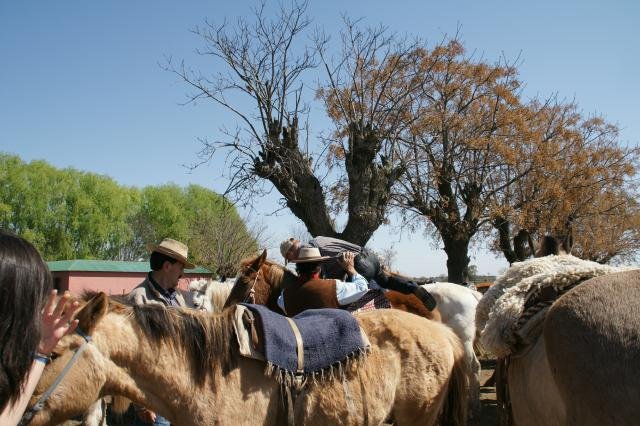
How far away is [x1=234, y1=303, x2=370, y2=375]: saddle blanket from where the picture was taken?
8.46ft

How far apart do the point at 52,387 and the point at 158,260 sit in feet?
6.15

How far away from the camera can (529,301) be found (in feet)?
9.24

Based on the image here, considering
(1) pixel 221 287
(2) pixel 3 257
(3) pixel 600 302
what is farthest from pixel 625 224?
(2) pixel 3 257

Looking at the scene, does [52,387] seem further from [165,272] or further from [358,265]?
[358,265]

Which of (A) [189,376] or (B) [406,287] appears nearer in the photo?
(A) [189,376]

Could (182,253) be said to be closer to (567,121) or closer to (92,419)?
(92,419)

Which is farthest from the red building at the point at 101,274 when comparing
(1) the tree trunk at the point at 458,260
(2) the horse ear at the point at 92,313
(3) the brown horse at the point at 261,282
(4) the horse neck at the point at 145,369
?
(2) the horse ear at the point at 92,313

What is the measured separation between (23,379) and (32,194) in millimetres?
44441

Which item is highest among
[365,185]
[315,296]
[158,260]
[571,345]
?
[365,185]

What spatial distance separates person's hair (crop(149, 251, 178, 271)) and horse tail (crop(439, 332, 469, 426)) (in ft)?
7.51

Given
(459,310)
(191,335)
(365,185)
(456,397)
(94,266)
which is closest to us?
(191,335)

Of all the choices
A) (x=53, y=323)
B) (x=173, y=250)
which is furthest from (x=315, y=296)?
(x=53, y=323)

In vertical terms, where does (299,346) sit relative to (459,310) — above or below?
above

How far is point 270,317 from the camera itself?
269 cm
